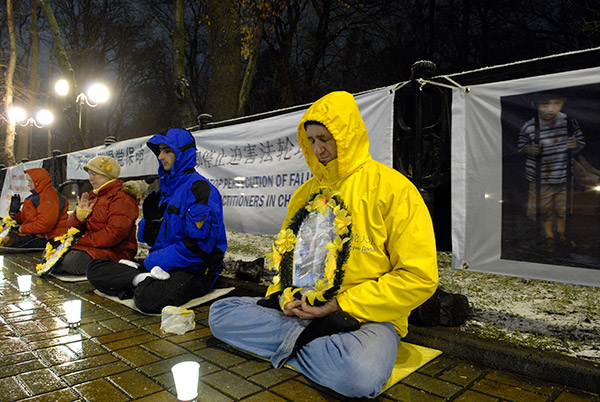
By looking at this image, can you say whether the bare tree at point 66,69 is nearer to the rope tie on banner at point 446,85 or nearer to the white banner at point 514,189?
the rope tie on banner at point 446,85

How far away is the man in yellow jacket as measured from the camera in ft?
8.13

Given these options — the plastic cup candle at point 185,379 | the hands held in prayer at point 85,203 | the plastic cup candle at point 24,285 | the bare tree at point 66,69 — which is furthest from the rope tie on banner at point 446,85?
the bare tree at point 66,69

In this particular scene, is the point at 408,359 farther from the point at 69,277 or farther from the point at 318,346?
the point at 69,277

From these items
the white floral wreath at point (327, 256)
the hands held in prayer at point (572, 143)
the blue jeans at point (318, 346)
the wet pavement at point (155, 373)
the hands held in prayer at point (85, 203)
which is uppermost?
the hands held in prayer at point (572, 143)

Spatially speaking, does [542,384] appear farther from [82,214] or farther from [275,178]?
[82,214]

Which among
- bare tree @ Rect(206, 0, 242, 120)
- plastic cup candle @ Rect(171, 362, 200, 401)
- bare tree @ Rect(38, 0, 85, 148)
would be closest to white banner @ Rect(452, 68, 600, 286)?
plastic cup candle @ Rect(171, 362, 200, 401)

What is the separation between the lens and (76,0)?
25.2 metres

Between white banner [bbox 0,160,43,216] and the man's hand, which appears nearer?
the man's hand

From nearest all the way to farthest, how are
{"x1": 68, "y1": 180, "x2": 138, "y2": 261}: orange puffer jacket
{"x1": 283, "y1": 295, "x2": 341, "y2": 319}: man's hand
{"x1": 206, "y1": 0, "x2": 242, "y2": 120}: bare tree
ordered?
{"x1": 283, "y1": 295, "x2": 341, "y2": 319}: man's hand < {"x1": 68, "y1": 180, "x2": 138, "y2": 261}: orange puffer jacket < {"x1": 206, "y1": 0, "x2": 242, "y2": 120}: bare tree

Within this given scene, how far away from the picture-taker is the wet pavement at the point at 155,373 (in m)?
2.47

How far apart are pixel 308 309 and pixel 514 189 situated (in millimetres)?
1734

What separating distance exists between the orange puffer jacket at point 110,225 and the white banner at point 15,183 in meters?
7.87

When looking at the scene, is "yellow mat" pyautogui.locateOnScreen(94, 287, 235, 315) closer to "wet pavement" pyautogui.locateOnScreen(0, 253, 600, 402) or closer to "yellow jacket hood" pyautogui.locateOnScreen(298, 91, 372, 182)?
"wet pavement" pyautogui.locateOnScreen(0, 253, 600, 402)

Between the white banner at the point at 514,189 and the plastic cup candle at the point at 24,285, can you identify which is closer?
the white banner at the point at 514,189
